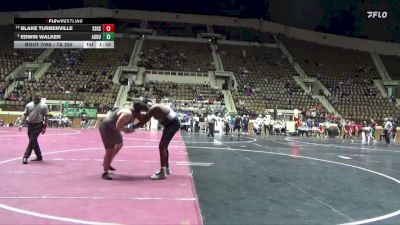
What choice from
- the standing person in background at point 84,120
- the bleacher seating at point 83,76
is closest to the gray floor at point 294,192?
the standing person in background at point 84,120

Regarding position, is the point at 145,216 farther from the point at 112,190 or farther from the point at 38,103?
the point at 38,103

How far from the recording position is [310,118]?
32156mm

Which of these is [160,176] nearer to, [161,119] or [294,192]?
[161,119]

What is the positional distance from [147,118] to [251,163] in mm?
4251

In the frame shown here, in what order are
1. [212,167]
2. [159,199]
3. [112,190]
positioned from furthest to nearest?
[212,167]
[112,190]
[159,199]

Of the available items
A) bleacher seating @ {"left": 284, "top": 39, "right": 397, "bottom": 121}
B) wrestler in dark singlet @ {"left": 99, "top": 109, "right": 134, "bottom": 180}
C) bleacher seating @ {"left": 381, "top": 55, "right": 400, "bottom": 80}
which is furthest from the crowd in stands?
wrestler in dark singlet @ {"left": 99, "top": 109, "right": 134, "bottom": 180}

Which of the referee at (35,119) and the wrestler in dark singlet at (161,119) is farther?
the referee at (35,119)

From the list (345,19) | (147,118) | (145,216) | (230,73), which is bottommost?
(145,216)

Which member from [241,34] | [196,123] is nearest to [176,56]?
[241,34]

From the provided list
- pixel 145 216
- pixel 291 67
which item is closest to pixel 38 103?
pixel 145 216

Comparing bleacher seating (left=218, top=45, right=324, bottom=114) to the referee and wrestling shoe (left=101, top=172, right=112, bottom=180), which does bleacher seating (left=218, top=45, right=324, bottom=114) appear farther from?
wrestling shoe (left=101, top=172, right=112, bottom=180)
